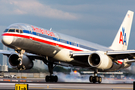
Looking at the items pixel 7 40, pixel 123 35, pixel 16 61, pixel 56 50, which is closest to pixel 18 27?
pixel 7 40

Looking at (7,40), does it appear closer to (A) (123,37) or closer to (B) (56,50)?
(B) (56,50)

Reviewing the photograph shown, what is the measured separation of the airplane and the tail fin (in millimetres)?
3995

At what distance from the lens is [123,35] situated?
44938 millimetres

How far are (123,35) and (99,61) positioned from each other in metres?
13.7

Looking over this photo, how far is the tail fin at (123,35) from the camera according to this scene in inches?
1727

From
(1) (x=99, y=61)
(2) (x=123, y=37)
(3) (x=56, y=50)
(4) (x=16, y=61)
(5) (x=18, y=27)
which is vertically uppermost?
(2) (x=123, y=37)

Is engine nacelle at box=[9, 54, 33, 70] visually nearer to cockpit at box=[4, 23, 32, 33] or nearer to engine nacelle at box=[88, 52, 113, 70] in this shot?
cockpit at box=[4, 23, 32, 33]

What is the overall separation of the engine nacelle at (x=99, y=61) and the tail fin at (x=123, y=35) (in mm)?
10930

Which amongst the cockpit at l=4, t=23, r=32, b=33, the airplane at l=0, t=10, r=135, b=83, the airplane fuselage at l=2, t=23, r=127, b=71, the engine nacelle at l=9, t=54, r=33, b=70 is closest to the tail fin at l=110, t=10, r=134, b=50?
the airplane at l=0, t=10, r=135, b=83

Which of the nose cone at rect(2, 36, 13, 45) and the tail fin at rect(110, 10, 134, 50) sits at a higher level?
the tail fin at rect(110, 10, 134, 50)

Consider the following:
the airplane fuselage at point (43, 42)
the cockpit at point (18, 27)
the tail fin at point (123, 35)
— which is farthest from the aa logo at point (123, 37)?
the cockpit at point (18, 27)

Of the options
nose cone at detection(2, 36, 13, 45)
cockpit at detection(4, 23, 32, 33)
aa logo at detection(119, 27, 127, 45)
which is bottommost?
nose cone at detection(2, 36, 13, 45)

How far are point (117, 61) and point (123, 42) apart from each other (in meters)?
8.77

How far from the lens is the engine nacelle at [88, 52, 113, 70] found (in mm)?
31906
